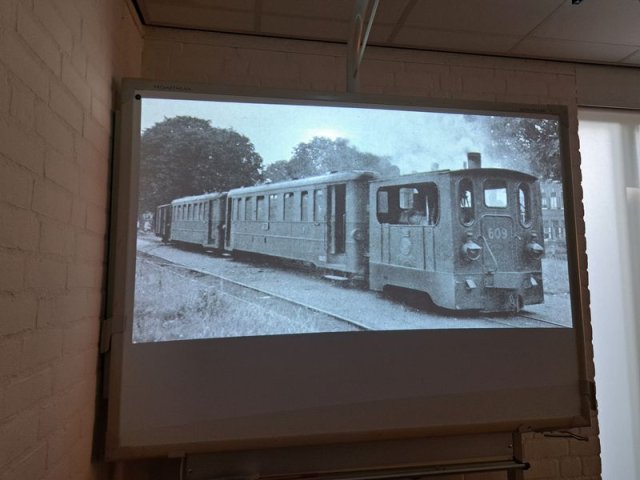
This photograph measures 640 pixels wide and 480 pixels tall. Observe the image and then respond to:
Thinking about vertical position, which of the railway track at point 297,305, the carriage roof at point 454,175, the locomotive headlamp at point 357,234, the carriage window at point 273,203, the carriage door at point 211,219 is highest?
the carriage roof at point 454,175

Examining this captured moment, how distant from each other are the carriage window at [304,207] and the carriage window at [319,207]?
3 centimetres

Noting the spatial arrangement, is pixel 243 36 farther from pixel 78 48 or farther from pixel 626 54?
pixel 626 54

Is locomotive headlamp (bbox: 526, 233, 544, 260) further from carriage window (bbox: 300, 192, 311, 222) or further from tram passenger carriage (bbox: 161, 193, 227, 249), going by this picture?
tram passenger carriage (bbox: 161, 193, 227, 249)

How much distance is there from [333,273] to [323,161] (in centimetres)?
44

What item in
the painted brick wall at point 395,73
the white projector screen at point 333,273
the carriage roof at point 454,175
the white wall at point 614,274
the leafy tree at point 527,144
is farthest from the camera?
the white wall at point 614,274

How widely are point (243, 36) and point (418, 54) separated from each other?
0.89 meters

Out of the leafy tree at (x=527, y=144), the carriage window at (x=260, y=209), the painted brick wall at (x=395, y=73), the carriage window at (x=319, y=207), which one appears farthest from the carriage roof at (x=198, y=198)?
the leafy tree at (x=527, y=144)

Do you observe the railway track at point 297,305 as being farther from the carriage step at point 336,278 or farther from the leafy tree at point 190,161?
the leafy tree at point 190,161

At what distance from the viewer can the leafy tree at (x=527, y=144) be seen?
1.83 meters

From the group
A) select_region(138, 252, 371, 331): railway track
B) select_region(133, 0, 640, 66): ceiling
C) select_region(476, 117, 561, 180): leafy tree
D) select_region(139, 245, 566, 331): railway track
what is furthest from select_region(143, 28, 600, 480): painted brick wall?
select_region(138, 252, 371, 331): railway track

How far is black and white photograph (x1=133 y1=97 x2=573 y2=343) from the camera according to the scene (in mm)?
1570

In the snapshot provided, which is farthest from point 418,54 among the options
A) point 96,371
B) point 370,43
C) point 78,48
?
point 96,371

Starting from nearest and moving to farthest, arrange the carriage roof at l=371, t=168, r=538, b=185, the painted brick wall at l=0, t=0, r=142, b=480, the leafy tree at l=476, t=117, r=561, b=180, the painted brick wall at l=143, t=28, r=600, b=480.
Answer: the painted brick wall at l=0, t=0, r=142, b=480
the carriage roof at l=371, t=168, r=538, b=185
the leafy tree at l=476, t=117, r=561, b=180
the painted brick wall at l=143, t=28, r=600, b=480

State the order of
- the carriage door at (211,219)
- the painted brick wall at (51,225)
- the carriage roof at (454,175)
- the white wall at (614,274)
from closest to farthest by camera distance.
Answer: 1. the painted brick wall at (51,225)
2. the carriage door at (211,219)
3. the carriage roof at (454,175)
4. the white wall at (614,274)
